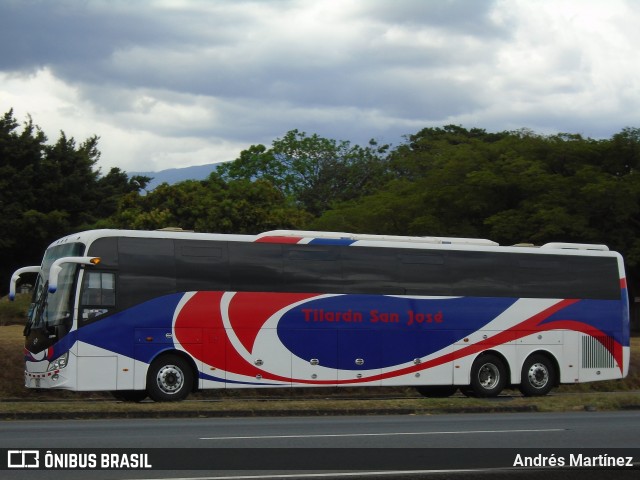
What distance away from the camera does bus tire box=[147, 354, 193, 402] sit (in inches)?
895

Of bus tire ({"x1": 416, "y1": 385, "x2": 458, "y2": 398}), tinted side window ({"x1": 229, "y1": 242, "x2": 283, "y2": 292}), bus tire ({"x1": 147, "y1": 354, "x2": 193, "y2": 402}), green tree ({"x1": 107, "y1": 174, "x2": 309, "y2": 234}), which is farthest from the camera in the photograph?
green tree ({"x1": 107, "y1": 174, "x2": 309, "y2": 234})

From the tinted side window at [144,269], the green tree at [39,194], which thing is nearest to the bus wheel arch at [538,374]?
the tinted side window at [144,269]

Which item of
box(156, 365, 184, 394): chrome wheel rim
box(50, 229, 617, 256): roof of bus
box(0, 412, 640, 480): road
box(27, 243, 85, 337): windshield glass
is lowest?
box(0, 412, 640, 480): road

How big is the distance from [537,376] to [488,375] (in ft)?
4.39

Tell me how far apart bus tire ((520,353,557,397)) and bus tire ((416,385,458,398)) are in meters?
1.75

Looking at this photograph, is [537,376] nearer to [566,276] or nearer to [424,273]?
[566,276]

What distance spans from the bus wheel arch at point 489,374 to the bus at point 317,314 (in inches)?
1.5

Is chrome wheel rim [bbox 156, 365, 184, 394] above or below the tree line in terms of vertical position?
below

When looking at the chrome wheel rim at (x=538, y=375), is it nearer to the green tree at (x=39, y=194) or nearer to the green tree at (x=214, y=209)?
the green tree at (x=214, y=209)

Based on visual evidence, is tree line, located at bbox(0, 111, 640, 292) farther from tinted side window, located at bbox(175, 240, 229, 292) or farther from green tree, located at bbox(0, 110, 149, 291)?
tinted side window, located at bbox(175, 240, 229, 292)

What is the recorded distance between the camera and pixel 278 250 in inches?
960

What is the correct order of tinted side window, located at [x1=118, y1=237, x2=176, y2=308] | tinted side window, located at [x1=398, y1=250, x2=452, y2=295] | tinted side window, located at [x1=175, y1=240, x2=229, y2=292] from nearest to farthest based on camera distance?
tinted side window, located at [x1=118, y1=237, x2=176, y2=308] → tinted side window, located at [x1=175, y1=240, x2=229, y2=292] → tinted side window, located at [x1=398, y1=250, x2=452, y2=295]

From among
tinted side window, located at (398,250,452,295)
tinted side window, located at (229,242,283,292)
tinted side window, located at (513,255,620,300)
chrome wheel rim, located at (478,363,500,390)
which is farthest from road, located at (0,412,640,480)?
tinted side window, located at (513,255,620,300)

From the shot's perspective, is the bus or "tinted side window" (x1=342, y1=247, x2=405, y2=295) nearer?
the bus
